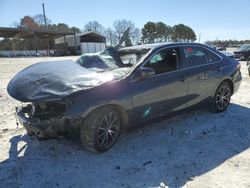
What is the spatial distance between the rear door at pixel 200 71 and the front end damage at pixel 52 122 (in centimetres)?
Answer: 250

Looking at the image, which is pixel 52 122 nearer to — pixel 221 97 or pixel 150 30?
pixel 221 97

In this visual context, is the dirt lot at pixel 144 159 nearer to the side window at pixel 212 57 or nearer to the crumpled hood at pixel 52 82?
the crumpled hood at pixel 52 82

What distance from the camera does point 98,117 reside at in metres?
4.18

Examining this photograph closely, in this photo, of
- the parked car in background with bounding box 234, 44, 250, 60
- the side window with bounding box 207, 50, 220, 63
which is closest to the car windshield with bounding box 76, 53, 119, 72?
the side window with bounding box 207, 50, 220, 63

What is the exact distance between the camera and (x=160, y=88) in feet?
16.1

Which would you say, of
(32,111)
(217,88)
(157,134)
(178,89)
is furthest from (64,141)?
(217,88)

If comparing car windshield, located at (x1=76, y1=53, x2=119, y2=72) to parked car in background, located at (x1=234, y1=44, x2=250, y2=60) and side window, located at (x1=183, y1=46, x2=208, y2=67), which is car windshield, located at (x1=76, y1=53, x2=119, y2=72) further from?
parked car in background, located at (x1=234, y1=44, x2=250, y2=60)

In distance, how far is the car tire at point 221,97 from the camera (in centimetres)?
624

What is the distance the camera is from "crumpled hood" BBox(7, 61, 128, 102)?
3975 mm

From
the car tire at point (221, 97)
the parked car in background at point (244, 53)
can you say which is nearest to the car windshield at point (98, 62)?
the car tire at point (221, 97)

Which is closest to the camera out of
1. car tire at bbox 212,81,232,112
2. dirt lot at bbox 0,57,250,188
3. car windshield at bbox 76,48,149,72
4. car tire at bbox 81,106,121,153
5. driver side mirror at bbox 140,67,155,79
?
dirt lot at bbox 0,57,250,188

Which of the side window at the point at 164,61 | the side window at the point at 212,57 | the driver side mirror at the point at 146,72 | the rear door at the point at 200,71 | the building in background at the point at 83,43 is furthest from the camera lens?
the building in background at the point at 83,43

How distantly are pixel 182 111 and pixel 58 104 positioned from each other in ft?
8.21

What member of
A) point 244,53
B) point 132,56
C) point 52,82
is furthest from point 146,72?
point 244,53
